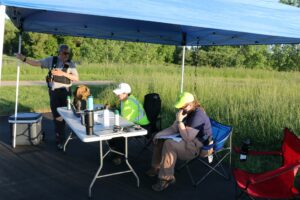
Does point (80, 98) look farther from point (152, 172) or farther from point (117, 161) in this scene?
point (152, 172)

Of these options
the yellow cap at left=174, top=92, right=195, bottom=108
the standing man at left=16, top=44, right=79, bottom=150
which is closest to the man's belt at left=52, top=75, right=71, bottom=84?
the standing man at left=16, top=44, right=79, bottom=150

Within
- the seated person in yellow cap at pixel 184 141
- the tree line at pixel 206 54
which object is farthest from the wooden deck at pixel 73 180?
the tree line at pixel 206 54

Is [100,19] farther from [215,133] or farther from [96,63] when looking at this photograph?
[96,63]

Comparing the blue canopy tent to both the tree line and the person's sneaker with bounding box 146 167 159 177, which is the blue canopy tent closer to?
the person's sneaker with bounding box 146 167 159 177

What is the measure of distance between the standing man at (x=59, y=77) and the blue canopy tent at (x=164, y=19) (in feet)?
1.88

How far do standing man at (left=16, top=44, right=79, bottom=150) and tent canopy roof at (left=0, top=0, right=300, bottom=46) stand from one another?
0.59m

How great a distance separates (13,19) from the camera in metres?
5.10

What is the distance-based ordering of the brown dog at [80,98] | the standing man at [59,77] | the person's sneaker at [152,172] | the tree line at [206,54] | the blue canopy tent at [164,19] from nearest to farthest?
1. the blue canopy tent at [164,19]
2. the person's sneaker at [152,172]
3. the brown dog at [80,98]
4. the standing man at [59,77]
5. the tree line at [206,54]

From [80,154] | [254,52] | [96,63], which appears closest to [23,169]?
[80,154]

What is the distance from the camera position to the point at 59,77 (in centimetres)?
491

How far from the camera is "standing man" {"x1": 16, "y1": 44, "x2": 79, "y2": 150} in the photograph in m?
4.88

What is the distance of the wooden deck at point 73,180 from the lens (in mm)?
3547

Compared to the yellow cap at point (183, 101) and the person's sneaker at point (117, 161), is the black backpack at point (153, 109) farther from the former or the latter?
the yellow cap at point (183, 101)

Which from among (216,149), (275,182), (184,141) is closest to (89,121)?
(184,141)
